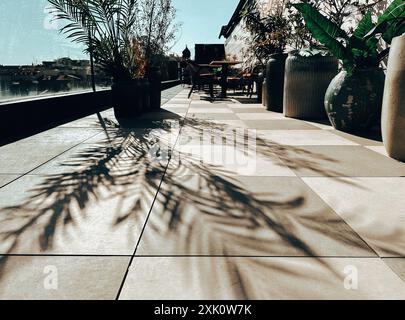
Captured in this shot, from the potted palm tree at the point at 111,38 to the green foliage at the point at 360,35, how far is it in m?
3.09

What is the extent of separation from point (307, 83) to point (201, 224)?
4.47 meters

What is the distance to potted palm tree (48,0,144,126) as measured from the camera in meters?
5.30

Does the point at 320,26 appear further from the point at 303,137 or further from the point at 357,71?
the point at 303,137

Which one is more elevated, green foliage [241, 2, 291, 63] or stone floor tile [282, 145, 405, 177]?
green foliage [241, 2, 291, 63]

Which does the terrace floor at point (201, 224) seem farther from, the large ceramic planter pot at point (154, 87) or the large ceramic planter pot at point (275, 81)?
the large ceramic planter pot at point (154, 87)

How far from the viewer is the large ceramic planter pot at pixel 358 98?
4.10m

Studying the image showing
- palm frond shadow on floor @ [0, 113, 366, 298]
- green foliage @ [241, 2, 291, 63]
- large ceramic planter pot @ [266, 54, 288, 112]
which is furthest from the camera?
green foliage @ [241, 2, 291, 63]

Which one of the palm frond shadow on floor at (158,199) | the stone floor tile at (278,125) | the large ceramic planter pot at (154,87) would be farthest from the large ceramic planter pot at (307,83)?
the large ceramic planter pot at (154,87)

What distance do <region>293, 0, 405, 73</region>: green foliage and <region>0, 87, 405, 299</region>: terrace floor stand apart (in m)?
1.52

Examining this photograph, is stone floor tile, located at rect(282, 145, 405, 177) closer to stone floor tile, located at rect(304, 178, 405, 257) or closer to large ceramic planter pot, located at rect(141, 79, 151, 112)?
stone floor tile, located at rect(304, 178, 405, 257)

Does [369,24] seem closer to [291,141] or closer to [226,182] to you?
[291,141]

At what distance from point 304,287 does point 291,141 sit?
9.27ft

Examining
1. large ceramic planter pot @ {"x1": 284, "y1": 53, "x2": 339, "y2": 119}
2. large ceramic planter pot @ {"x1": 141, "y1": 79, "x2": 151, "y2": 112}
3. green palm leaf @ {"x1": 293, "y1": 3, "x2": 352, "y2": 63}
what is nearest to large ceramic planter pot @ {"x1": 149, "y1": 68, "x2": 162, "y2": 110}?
large ceramic planter pot @ {"x1": 141, "y1": 79, "x2": 151, "y2": 112}

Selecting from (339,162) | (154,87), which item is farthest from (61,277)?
(154,87)
